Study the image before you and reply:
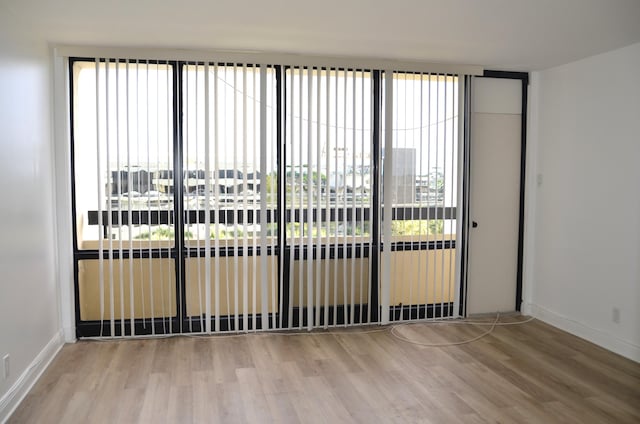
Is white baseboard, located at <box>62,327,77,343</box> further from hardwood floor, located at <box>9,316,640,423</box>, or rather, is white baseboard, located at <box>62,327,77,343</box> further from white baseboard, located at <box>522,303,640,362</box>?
white baseboard, located at <box>522,303,640,362</box>

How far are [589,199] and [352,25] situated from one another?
263cm

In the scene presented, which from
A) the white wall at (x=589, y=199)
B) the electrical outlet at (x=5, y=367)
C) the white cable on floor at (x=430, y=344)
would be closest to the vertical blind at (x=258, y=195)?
the white cable on floor at (x=430, y=344)

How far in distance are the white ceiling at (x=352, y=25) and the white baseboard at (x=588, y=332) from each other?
238cm

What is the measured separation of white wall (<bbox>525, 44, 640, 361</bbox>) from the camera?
13.8 feet

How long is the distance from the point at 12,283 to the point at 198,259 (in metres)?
1.55

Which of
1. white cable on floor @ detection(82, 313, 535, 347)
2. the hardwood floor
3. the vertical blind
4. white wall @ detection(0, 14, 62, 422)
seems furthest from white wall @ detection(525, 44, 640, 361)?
white wall @ detection(0, 14, 62, 422)

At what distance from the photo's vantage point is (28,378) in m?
3.56

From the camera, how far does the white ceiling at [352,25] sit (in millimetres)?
3250

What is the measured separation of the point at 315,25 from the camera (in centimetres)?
370

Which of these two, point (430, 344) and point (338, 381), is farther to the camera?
point (430, 344)

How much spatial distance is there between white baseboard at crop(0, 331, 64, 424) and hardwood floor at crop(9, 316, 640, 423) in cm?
6

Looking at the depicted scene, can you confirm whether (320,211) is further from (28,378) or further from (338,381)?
(28,378)

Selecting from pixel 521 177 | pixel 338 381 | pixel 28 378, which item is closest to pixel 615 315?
pixel 521 177

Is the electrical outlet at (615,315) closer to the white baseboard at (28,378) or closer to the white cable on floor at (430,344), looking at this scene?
the white cable on floor at (430,344)
